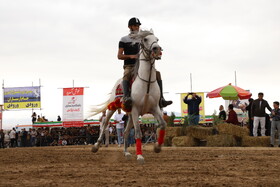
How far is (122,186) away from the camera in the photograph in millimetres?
5844

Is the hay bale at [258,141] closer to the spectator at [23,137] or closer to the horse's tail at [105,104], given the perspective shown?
the horse's tail at [105,104]

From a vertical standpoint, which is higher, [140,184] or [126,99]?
[126,99]

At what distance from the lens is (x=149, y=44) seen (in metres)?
10.0

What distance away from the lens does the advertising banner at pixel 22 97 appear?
4628 centimetres

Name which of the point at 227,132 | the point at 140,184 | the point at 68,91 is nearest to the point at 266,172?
the point at 140,184

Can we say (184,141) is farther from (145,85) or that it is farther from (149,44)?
(149,44)

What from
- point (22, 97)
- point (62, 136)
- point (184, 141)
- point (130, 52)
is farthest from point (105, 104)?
point (22, 97)

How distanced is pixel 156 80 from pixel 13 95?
129 ft

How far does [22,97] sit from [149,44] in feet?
127

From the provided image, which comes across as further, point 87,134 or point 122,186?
point 87,134

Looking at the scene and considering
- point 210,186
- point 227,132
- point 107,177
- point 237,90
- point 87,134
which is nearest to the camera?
point 210,186

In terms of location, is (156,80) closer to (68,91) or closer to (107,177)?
(107,177)

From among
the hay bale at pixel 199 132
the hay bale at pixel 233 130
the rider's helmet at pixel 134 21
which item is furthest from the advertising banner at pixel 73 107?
the rider's helmet at pixel 134 21

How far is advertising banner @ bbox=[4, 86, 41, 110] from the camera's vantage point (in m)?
46.3
